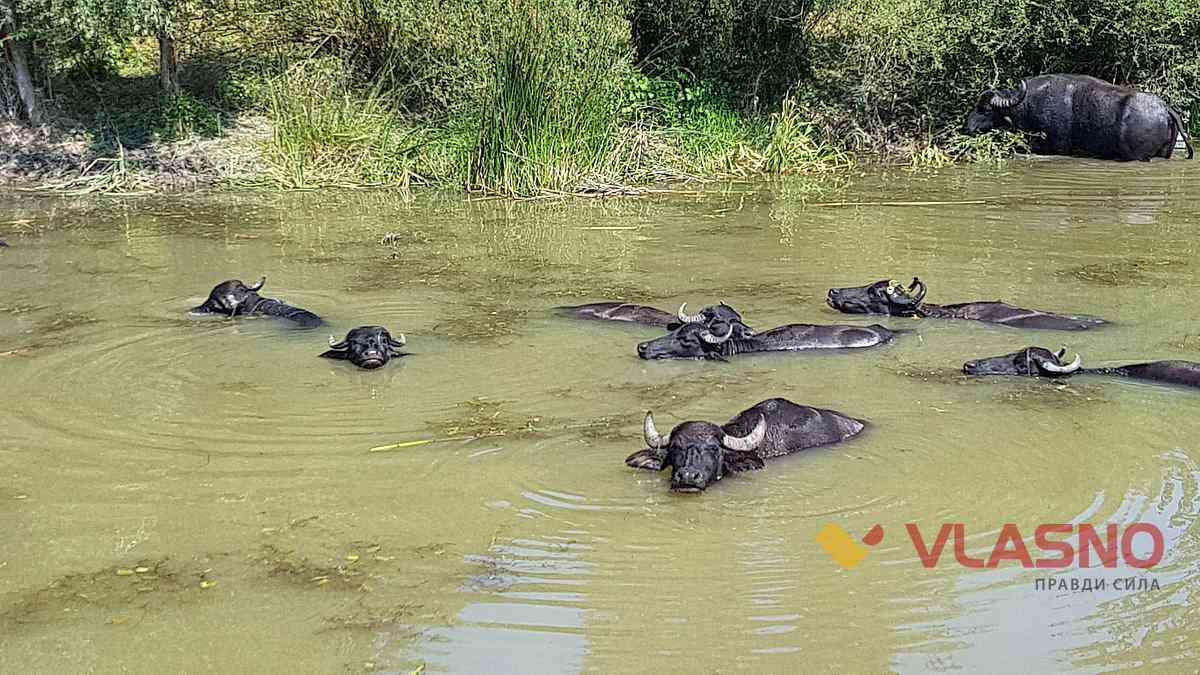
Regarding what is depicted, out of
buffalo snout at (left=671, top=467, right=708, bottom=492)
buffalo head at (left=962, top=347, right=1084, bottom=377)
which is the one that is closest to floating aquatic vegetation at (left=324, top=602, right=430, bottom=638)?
buffalo snout at (left=671, top=467, right=708, bottom=492)

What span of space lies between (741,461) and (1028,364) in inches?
88.5

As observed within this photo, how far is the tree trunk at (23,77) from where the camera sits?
15.7 meters

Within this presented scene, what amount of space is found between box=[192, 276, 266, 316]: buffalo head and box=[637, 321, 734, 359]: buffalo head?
9.37 ft

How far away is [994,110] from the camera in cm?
1723

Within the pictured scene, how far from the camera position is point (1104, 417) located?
266 inches

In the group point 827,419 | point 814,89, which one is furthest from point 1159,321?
point 814,89

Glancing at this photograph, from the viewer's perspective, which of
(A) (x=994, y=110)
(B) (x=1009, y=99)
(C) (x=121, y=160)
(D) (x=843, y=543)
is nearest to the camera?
(D) (x=843, y=543)

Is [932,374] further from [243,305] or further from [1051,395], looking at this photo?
[243,305]

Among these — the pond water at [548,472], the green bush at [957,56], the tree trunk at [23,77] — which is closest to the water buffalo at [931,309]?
the pond water at [548,472]

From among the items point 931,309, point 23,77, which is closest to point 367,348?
point 931,309

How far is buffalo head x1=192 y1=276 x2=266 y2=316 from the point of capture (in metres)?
9.09

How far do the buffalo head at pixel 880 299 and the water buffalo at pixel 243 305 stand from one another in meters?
3.50

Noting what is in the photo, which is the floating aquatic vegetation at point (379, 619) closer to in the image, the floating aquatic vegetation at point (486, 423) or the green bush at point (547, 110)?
the floating aquatic vegetation at point (486, 423)

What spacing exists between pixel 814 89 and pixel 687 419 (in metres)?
12.0
